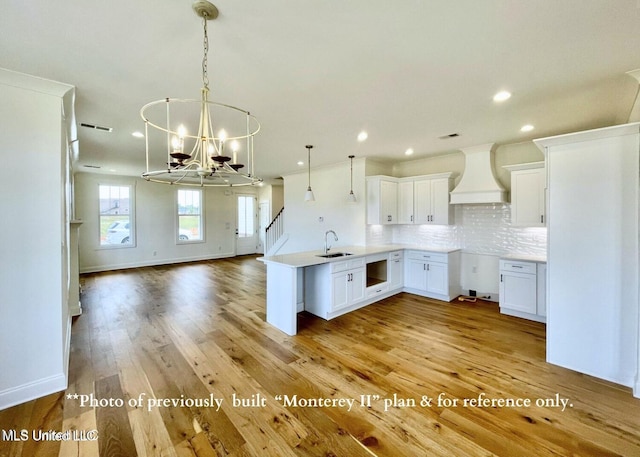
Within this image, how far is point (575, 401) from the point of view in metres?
2.28

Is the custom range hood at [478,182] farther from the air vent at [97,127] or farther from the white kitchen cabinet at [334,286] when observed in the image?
the air vent at [97,127]

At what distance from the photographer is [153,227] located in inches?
335

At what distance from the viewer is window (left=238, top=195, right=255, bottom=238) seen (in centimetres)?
1046

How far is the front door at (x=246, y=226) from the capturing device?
1045 centimetres

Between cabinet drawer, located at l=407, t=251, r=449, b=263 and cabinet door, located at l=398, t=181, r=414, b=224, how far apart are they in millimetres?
699

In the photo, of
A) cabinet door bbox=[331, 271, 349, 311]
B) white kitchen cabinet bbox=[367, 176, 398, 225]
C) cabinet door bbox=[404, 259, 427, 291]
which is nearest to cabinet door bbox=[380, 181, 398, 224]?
white kitchen cabinet bbox=[367, 176, 398, 225]

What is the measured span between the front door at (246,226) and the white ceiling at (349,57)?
6920mm

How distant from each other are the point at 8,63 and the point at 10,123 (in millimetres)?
455

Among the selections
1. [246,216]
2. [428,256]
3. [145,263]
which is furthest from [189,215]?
[428,256]

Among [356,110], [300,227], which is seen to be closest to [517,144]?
[356,110]

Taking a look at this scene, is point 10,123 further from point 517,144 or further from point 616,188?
point 517,144

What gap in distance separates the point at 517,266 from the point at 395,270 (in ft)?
6.28

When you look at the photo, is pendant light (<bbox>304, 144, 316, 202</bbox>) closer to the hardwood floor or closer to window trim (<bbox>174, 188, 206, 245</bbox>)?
the hardwood floor

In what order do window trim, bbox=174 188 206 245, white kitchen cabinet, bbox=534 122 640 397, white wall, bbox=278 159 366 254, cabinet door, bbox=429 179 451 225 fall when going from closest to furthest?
white kitchen cabinet, bbox=534 122 640 397 < cabinet door, bbox=429 179 451 225 < white wall, bbox=278 159 366 254 < window trim, bbox=174 188 206 245
